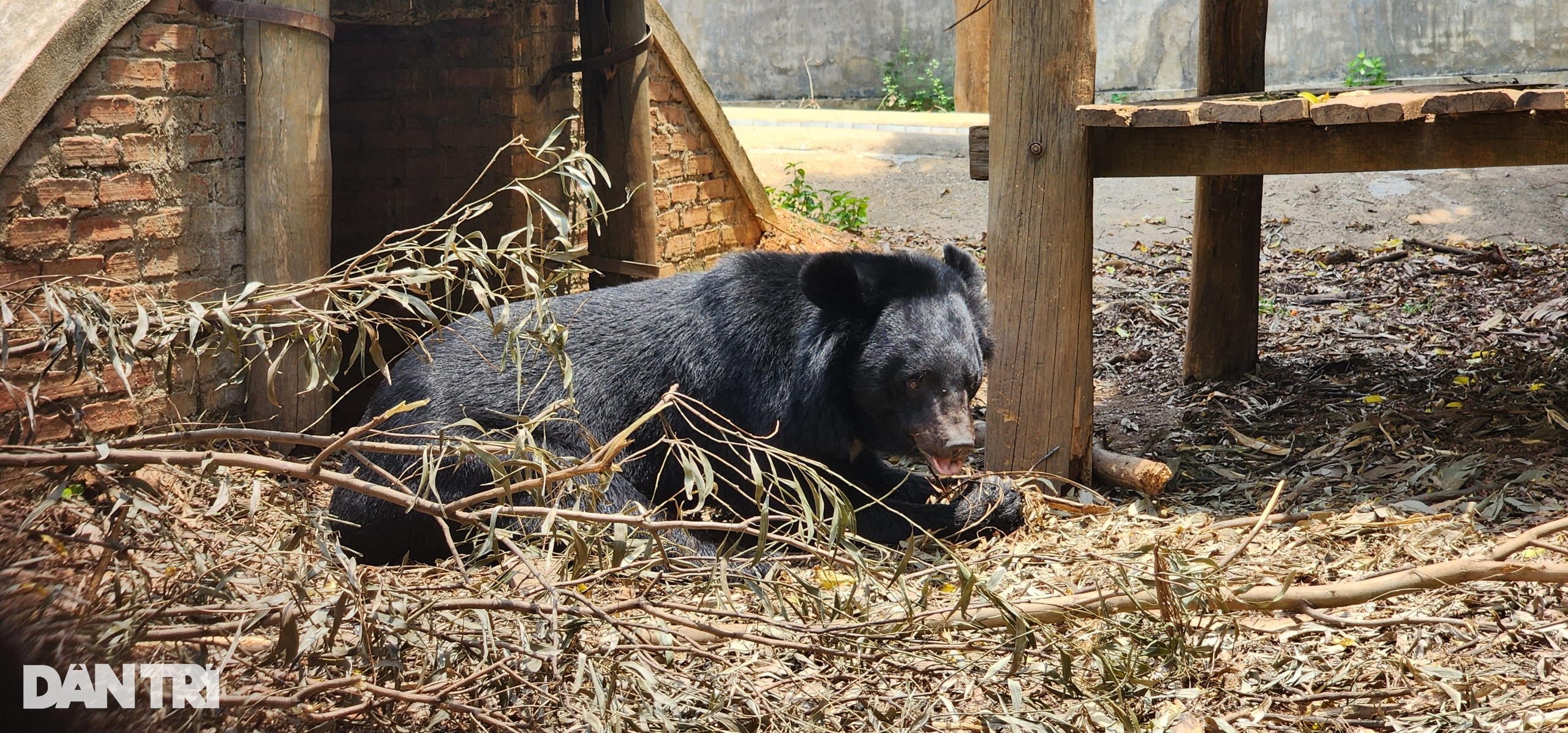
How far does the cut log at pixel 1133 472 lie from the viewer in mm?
3877

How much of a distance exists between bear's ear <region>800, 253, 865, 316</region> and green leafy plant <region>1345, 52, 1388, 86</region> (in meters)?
11.1

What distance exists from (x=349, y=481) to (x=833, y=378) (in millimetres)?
1966

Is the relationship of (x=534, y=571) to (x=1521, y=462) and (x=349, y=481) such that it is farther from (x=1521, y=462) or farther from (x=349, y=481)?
(x=1521, y=462)

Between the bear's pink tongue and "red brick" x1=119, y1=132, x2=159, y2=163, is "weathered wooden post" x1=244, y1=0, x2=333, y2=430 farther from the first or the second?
the bear's pink tongue

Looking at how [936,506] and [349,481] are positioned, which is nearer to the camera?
[349,481]

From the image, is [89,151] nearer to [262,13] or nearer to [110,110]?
[110,110]

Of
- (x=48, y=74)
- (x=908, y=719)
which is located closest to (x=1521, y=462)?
(x=908, y=719)

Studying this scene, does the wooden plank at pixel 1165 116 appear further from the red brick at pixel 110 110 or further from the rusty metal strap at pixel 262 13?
Answer: the red brick at pixel 110 110

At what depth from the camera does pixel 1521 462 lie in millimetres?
3828

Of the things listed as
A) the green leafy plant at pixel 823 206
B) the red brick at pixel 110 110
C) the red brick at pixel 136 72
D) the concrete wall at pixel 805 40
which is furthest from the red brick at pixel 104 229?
the concrete wall at pixel 805 40

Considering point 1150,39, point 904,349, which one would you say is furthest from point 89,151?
point 1150,39

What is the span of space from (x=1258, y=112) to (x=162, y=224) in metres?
3.49

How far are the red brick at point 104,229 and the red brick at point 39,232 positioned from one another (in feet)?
0.14

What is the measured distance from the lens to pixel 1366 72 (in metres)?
13.1
